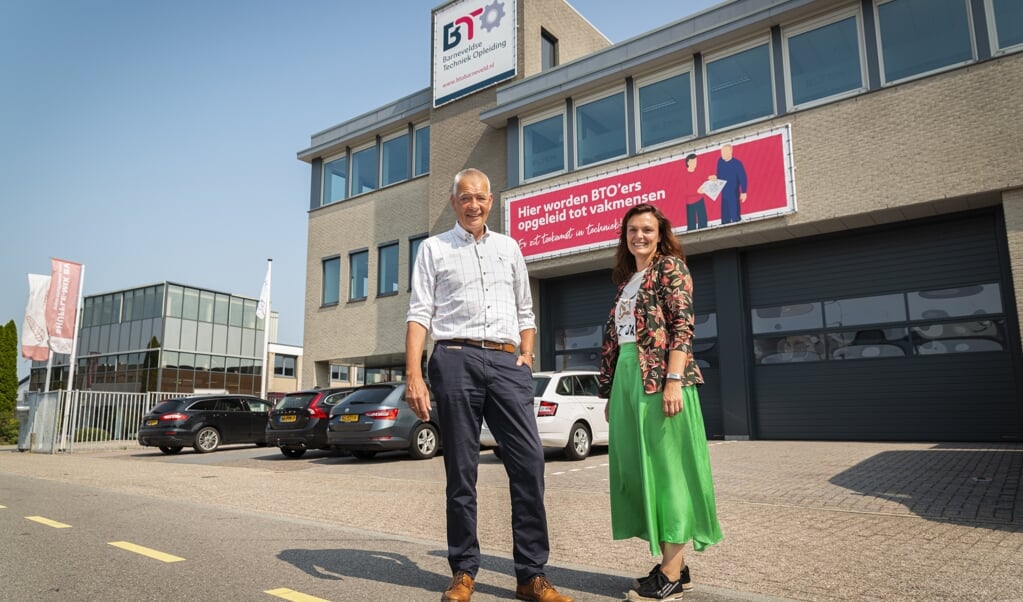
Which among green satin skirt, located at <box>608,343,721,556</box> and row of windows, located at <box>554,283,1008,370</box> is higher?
row of windows, located at <box>554,283,1008,370</box>

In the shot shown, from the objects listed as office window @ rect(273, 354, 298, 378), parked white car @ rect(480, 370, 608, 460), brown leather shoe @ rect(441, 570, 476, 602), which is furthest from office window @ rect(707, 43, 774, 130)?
office window @ rect(273, 354, 298, 378)

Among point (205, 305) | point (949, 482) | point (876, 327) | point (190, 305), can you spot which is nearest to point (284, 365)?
point (205, 305)

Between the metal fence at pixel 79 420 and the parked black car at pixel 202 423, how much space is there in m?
3.57

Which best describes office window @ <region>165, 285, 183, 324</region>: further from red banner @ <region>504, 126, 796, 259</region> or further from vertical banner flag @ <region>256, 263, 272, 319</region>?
red banner @ <region>504, 126, 796, 259</region>

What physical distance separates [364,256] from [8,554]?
1893cm

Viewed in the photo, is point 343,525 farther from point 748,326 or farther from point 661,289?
point 748,326

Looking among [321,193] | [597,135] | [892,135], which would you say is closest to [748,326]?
[892,135]

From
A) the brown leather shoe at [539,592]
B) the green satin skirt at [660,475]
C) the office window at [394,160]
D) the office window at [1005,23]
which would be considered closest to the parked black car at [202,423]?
the office window at [394,160]

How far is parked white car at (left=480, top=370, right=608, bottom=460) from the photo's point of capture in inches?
438

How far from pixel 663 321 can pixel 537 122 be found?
51.6ft

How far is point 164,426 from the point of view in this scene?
16828mm

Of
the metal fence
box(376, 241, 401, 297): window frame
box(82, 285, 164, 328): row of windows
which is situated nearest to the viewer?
the metal fence

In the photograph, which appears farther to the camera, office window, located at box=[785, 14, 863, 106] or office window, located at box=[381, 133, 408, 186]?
office window, located at box=[381, 133, 408, 186]

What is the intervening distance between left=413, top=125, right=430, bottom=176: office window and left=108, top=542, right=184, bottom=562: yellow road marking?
17945 mm
